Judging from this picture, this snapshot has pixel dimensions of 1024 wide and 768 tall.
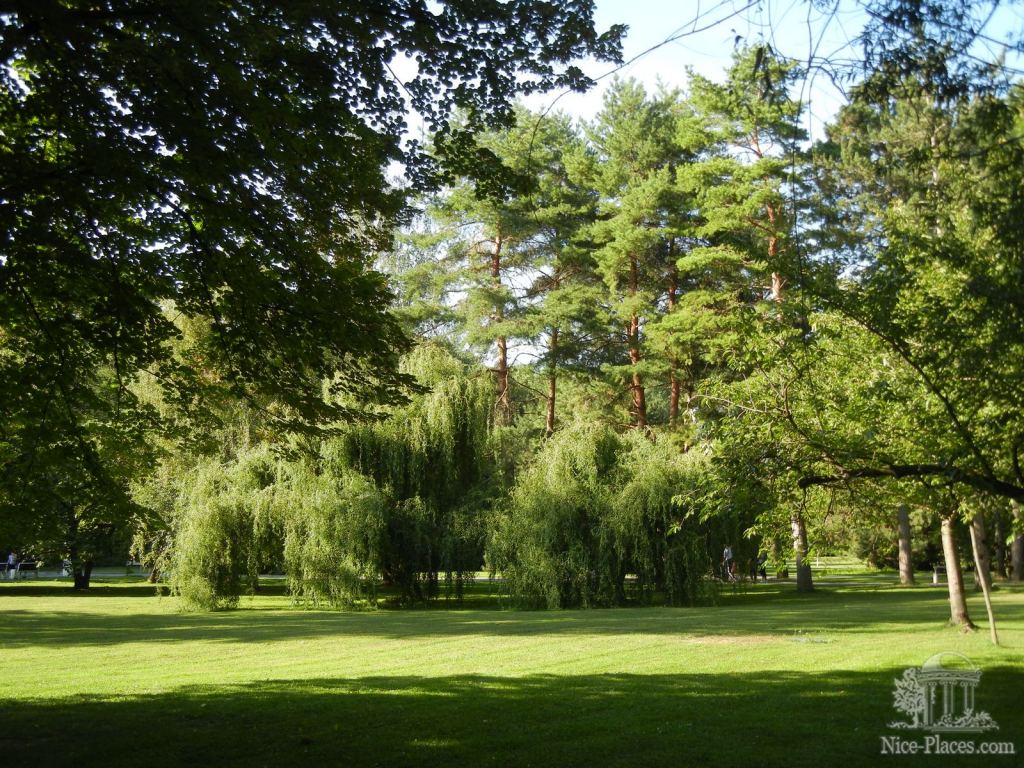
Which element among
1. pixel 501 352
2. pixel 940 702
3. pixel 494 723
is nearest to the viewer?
pixel 494 723

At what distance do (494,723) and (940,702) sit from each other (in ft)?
13.4

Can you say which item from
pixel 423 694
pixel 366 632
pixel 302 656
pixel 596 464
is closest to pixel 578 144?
pixel 596 464

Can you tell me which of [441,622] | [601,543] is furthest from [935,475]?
[601,543]

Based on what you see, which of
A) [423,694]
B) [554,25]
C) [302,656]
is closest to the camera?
[554,25]

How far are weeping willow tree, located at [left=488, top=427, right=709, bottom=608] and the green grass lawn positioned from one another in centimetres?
320

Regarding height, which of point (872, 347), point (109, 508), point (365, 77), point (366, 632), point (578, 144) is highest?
point (578, 144)

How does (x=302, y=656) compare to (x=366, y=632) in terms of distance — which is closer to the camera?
(x=302, y=656)

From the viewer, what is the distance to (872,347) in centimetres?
1123

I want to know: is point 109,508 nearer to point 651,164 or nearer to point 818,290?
point 818,290

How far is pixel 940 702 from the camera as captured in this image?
26.7 ft

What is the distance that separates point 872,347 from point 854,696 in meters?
4.43

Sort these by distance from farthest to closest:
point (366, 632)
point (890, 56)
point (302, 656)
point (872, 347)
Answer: point (366, 632) → point (302, 656) → point (872, 347) → point (890, 56)

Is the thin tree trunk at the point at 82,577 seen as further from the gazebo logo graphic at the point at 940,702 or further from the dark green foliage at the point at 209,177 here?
the gazebo logo graphic at the point at 940,702

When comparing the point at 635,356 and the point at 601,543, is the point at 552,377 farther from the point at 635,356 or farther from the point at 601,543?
the point at 601,543
